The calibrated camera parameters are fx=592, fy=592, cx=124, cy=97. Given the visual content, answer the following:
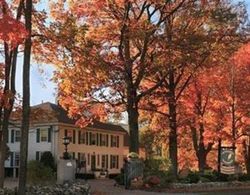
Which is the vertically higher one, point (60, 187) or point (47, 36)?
point (47, 36)

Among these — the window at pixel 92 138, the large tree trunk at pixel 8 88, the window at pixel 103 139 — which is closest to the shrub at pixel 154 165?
the large tree trunk at pixel 8 88

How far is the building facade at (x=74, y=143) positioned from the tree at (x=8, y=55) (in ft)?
104

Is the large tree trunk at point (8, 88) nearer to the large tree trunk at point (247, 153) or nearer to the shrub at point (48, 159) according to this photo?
the large tree trunk at point (247, 153)

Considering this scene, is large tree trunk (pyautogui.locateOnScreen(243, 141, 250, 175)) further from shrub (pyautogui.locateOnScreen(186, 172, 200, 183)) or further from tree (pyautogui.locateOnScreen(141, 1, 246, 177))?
shrub (pyautogui.locateOnScreen(186, 172, 200, 183))

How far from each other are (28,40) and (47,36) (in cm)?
236

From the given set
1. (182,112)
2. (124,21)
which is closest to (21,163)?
(124,21)

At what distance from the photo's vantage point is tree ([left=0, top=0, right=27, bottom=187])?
19.7 meters

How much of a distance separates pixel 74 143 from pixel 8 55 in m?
39.3

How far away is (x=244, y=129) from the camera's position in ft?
146

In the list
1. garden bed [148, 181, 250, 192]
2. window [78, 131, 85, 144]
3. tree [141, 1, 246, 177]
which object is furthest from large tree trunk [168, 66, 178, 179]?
window [78, 131, 85, 144]

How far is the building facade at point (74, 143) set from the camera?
5975cm

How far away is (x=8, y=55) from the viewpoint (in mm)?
23797

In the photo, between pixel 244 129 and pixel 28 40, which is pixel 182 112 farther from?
pixel 28 40

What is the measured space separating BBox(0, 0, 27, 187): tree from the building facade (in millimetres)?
31692
